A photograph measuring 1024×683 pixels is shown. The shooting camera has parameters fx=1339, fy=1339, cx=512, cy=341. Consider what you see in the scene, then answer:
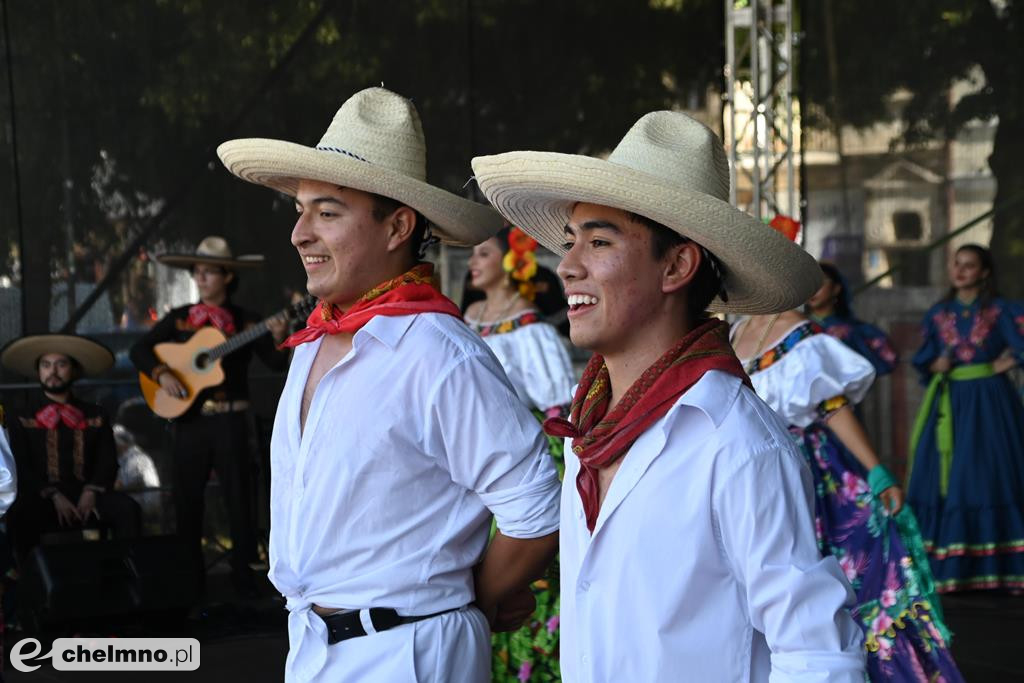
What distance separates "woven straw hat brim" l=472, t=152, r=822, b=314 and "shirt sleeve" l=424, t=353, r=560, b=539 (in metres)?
0.33

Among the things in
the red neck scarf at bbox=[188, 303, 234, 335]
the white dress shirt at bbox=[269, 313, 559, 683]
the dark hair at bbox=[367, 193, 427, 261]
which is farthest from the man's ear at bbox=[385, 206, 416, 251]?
the red neck scarf at bbox=[188, 303, 234, 335]

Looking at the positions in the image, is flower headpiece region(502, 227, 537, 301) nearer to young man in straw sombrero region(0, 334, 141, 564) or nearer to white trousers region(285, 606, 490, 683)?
young man in straw sombrero region(0, 334, 141, 564)

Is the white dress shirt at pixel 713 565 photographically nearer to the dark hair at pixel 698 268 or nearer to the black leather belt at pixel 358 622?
the dark hair at pixel 698 268

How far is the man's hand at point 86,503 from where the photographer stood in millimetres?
6926

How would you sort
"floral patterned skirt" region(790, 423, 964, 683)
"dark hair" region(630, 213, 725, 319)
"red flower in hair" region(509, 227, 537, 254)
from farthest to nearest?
"red flower in hair" region(509, 227, 537, 254)
"floral patterned skirt" region(790, 423, 964, 683)
"dark hair" region(630, 213, 725, 319)

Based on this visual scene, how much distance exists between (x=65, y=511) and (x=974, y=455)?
4.96 meters

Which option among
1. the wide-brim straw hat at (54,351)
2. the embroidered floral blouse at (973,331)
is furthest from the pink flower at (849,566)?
the wide-brim straw hat at (54,351)

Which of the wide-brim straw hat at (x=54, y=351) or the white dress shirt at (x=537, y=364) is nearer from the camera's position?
the white dress shirt at (x=537, y=364)

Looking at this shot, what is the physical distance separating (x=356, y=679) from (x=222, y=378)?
5.17m

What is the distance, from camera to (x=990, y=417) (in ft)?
24.8

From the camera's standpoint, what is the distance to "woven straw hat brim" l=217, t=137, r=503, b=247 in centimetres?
250

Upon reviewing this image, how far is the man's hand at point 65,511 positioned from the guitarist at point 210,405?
617mm

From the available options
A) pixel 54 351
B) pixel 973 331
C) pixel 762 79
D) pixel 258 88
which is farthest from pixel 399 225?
pixel 258 88

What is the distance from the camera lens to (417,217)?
8.66 ft
